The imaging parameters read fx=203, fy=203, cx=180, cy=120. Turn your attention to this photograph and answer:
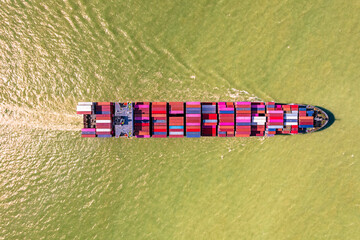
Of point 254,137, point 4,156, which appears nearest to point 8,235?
point 4,156

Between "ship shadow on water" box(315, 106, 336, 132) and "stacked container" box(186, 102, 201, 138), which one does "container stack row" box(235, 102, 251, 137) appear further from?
"ship shadow on water" box(315, 106, 336, 132)

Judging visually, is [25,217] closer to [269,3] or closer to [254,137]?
[254,137]

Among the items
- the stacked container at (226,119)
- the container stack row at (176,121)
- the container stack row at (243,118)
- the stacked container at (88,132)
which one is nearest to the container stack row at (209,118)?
the stacked container at (226,119)

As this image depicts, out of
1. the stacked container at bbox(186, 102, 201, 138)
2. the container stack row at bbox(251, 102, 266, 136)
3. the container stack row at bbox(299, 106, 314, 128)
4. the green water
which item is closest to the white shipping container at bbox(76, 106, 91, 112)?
the green water

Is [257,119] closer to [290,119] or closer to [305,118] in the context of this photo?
[290,119]

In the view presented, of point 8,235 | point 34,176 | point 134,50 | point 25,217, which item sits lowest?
point 8,235

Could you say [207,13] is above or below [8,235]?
above
